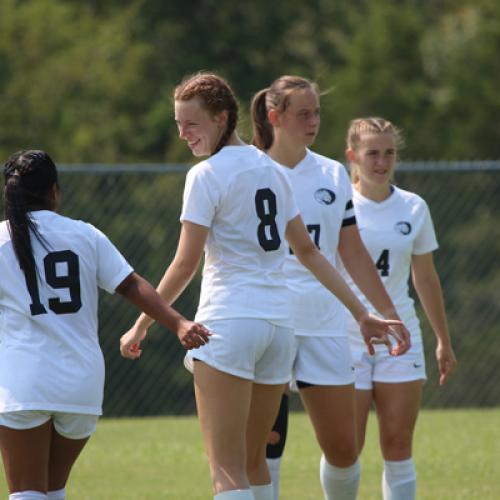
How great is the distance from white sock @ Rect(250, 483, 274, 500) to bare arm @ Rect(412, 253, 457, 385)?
1.56 meters

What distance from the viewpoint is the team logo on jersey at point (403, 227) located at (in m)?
6.69

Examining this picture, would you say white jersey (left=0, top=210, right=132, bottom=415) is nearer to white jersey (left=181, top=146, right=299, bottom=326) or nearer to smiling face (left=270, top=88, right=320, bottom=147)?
white jersey (left=181, top=146, right=299, bottom=326)

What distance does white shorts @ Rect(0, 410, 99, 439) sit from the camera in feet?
15.2

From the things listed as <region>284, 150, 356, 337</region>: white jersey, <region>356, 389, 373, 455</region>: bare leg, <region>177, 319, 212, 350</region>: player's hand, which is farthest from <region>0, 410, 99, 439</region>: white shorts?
<region>356, 389, 373, 455</region>: bare leg

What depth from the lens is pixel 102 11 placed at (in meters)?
33.5

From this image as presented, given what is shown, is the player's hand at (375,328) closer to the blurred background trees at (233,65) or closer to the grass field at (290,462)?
the grass field at (290,462)

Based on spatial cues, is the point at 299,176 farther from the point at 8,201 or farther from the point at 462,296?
the point at 462,296

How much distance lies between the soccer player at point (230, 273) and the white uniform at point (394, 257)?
1.54 metres

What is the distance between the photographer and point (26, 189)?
4809mm

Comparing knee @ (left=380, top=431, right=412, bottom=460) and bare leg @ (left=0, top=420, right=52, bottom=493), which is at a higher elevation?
bare leg @ (left=0, top=420, right=52, bottom=493)

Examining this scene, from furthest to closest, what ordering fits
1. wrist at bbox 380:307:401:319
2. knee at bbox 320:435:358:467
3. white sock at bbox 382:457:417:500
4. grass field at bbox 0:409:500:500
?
grass field at bbox 0:409:500:500 → white sock at bbox 382:457:417:500 → knee at bbox 320:435:358:467 → wrist at bbox 380:307:401:319

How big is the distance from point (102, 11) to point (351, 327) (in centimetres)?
2798

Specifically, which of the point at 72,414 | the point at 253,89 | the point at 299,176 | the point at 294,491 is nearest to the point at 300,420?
the point at 294,491

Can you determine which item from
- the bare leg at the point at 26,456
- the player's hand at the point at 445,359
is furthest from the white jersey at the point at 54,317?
the player's hand at the point at 445,359
